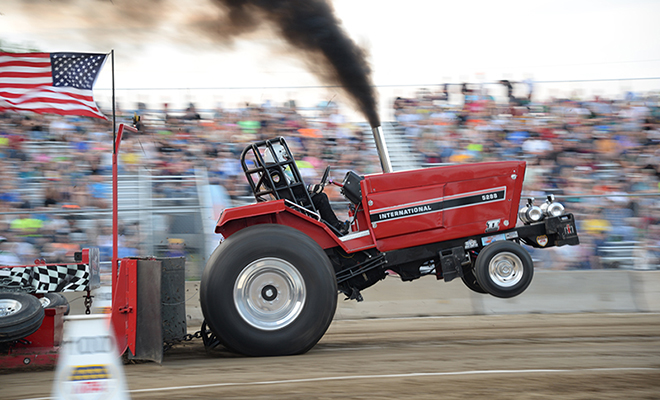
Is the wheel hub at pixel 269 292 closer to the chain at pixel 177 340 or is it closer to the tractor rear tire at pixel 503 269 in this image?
the chain at pixel 177 340

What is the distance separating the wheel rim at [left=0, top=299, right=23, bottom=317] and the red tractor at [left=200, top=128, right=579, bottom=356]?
1434 millimetres

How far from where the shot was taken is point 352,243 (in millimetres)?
5355

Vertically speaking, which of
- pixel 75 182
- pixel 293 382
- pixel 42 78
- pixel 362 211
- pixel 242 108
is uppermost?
pixel 242 108

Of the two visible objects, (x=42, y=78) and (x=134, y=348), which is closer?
(x=134, y=348)

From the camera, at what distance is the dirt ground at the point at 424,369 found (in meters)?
3.53

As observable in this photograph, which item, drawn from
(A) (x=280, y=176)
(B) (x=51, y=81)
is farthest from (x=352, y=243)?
(B) (x=51, y=81)

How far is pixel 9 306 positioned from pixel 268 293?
2.04 metres

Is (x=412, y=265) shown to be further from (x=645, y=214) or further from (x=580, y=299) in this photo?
(x=645, y=214)

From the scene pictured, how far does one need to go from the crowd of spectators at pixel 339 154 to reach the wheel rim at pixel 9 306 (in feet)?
8.89

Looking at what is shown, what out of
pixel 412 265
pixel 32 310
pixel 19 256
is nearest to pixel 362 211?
pixel 412 265

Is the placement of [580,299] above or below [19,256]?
below

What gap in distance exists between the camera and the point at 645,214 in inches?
306

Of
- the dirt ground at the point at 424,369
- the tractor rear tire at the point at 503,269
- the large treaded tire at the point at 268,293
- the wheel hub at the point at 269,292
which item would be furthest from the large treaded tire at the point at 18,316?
the tractor rear tire at the point at 503,269

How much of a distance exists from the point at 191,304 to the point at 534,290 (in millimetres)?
4446
